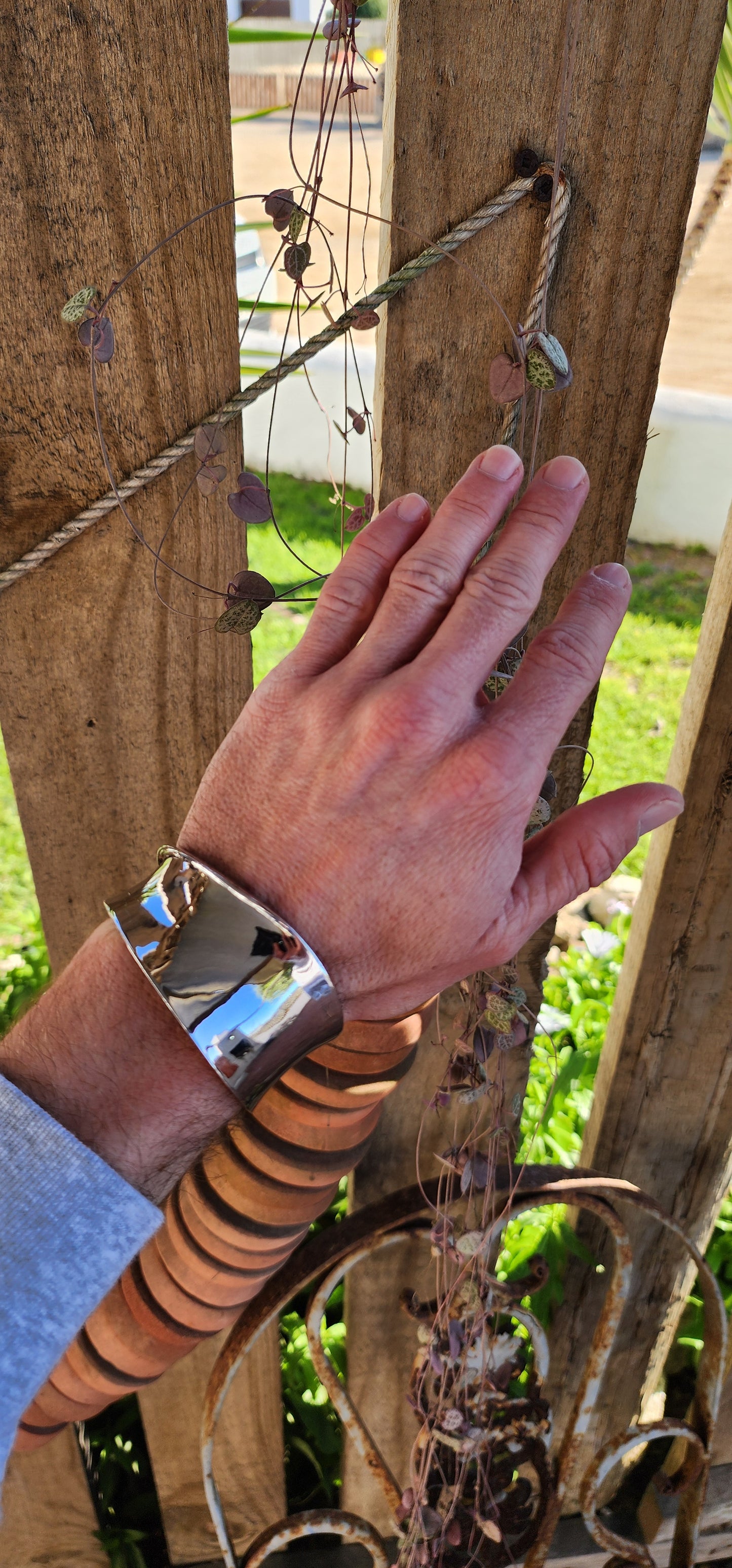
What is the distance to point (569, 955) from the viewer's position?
2.72 metres

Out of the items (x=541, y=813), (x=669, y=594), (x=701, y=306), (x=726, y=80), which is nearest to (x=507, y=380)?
(x=541, y=813)

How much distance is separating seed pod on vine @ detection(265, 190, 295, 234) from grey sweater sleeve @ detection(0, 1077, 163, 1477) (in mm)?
751

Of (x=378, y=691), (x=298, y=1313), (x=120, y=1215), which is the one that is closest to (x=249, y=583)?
(x=378, y=691)

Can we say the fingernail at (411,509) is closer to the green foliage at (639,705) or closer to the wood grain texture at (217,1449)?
the wood grain texture at (217,1449)

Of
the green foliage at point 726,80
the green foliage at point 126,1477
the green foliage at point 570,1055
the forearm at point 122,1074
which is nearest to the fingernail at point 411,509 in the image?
the forearm at point 122,1074

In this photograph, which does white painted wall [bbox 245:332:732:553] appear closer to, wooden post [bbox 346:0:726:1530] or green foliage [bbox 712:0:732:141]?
green foliage [bbox 712:0:732:141]

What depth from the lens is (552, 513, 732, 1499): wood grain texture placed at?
1.17m

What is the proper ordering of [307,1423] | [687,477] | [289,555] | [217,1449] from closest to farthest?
1. [217,1449]
2. [307,1423]
3. [289,555]
4. [687,477]

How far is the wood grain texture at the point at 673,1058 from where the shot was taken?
1.17m

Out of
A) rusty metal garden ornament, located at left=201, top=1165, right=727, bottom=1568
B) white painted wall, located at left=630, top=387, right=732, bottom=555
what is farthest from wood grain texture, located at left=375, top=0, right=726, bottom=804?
white painted wall, located at left=630, top=387, right=732, bottom=555

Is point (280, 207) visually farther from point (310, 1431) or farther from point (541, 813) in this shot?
point (310, 1431)

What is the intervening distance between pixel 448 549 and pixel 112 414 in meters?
0.40

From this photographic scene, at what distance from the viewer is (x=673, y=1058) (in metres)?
1.40

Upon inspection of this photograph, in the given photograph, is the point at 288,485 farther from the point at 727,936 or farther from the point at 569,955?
the point at 727,936
